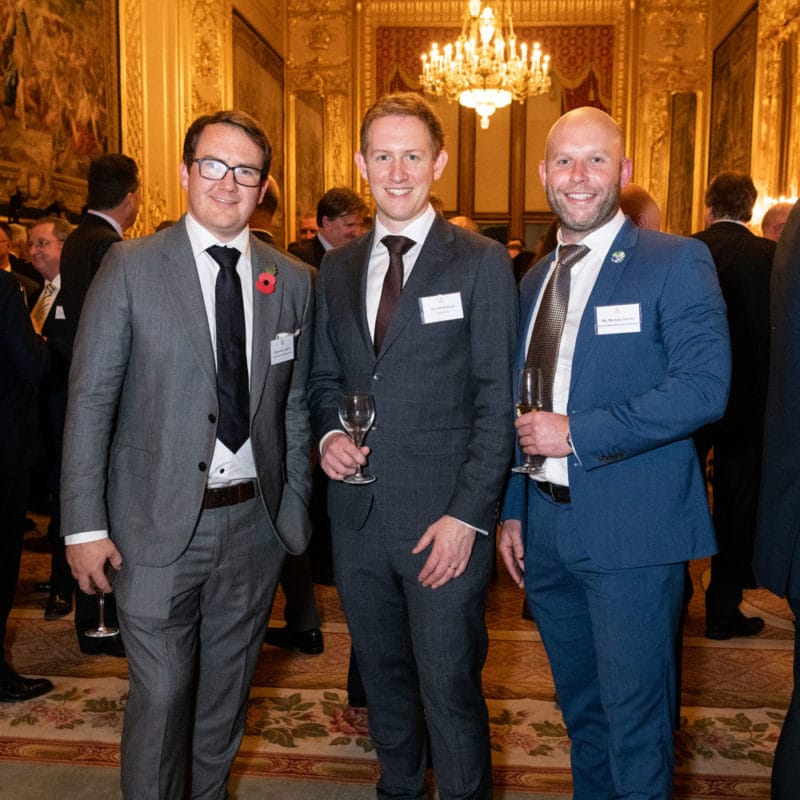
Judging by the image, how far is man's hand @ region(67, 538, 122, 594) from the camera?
210 cm

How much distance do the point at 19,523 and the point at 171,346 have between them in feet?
6.40

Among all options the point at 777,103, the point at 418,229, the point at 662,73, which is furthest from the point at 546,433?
the point at 662,73

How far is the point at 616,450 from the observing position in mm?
1996

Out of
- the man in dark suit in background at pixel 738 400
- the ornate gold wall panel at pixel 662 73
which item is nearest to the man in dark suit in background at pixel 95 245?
the man in dark suit in background at pixel 738 400

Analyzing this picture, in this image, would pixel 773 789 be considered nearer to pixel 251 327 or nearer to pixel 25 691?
pixel 251 327

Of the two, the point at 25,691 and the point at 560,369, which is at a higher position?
the point at 560,369

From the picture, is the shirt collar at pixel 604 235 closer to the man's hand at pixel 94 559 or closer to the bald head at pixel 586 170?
the bald head at pixel 586 170

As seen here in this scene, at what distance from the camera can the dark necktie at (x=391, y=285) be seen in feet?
7.34

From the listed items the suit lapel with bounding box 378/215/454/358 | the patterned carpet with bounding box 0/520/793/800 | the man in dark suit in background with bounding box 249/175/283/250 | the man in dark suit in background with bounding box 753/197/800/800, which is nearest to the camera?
the man in dark suit in background with bounding box 753/197/800/800

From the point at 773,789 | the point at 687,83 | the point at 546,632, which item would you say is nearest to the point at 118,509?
the point at 546,632

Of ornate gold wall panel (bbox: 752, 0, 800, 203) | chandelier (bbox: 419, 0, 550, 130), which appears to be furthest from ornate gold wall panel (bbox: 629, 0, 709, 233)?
ornate gold wall panel (bbox: 752, 0, 800, 203)

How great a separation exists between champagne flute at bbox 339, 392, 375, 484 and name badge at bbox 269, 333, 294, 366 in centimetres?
24

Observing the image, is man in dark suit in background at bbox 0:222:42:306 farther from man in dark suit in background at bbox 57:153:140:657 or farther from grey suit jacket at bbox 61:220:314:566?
grey suit jacket at bbox 61:220:314:566

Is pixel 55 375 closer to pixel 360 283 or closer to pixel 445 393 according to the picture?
pixel 360 283
